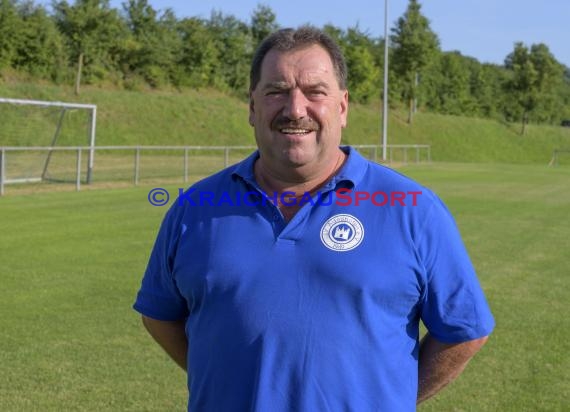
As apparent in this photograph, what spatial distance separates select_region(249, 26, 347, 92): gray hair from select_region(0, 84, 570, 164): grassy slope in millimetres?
25514

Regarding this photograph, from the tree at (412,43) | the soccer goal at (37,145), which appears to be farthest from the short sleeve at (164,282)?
the tree at (412,43)

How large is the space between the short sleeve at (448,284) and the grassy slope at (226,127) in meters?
25.9

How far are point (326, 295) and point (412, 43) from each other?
51.2 metres

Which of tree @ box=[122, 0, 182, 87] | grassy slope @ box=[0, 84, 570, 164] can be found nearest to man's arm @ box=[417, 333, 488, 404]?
grassy slope @ box=[0, 84, 570, 164]

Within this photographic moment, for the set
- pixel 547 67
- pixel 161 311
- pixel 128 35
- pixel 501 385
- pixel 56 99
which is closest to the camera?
pixel 161 311

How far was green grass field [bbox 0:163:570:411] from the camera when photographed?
5027 millimetres

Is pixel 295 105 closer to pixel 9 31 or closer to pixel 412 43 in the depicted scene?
pixel 9 31

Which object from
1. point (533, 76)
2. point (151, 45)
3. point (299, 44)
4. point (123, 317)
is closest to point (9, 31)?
point (151, 45)

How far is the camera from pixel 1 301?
7.32 m

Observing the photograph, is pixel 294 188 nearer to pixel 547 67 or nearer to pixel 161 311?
pixel 161 311

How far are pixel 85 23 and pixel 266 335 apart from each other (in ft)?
126

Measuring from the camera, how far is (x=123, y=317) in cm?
686

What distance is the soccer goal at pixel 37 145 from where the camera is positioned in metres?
20.3

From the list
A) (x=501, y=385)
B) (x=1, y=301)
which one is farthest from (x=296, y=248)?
(x=1, y=301)
